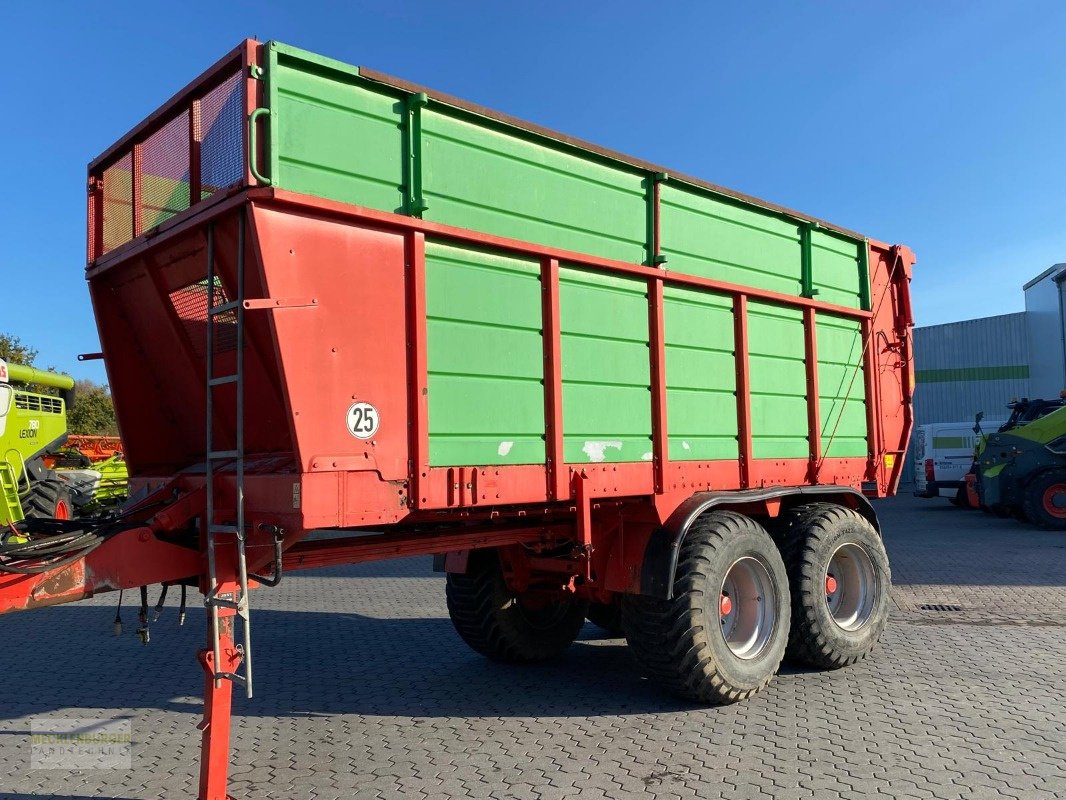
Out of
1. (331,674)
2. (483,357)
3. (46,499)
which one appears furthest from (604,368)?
(46,499)

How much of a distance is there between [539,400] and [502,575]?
2112mm

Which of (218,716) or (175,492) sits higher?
(175,492)

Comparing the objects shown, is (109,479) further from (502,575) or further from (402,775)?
(402,775)

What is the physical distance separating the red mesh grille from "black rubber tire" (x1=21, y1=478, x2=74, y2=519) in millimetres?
8177

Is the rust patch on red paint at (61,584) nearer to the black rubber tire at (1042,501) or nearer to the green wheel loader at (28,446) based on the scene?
the green wheel loader at (28,446)

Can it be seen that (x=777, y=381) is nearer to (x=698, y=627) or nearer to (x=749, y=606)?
(x=749, y=606)

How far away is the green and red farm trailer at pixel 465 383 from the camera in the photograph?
12.2 ft

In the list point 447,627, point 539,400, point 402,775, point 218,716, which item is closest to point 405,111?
point 539,400

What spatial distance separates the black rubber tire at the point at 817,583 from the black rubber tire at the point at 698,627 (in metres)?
0.61

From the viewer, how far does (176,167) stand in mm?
4332

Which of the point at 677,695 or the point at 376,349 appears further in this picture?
the point at 677,695

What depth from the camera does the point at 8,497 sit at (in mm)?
10977

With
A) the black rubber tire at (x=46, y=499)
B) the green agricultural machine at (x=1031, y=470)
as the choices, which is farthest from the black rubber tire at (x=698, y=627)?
the green agricultural machine at (x=1031, y=470)

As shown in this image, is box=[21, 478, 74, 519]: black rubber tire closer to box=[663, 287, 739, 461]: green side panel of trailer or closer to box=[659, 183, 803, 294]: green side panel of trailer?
box=[663, 287, 739, 461]: green side panel of trailer
